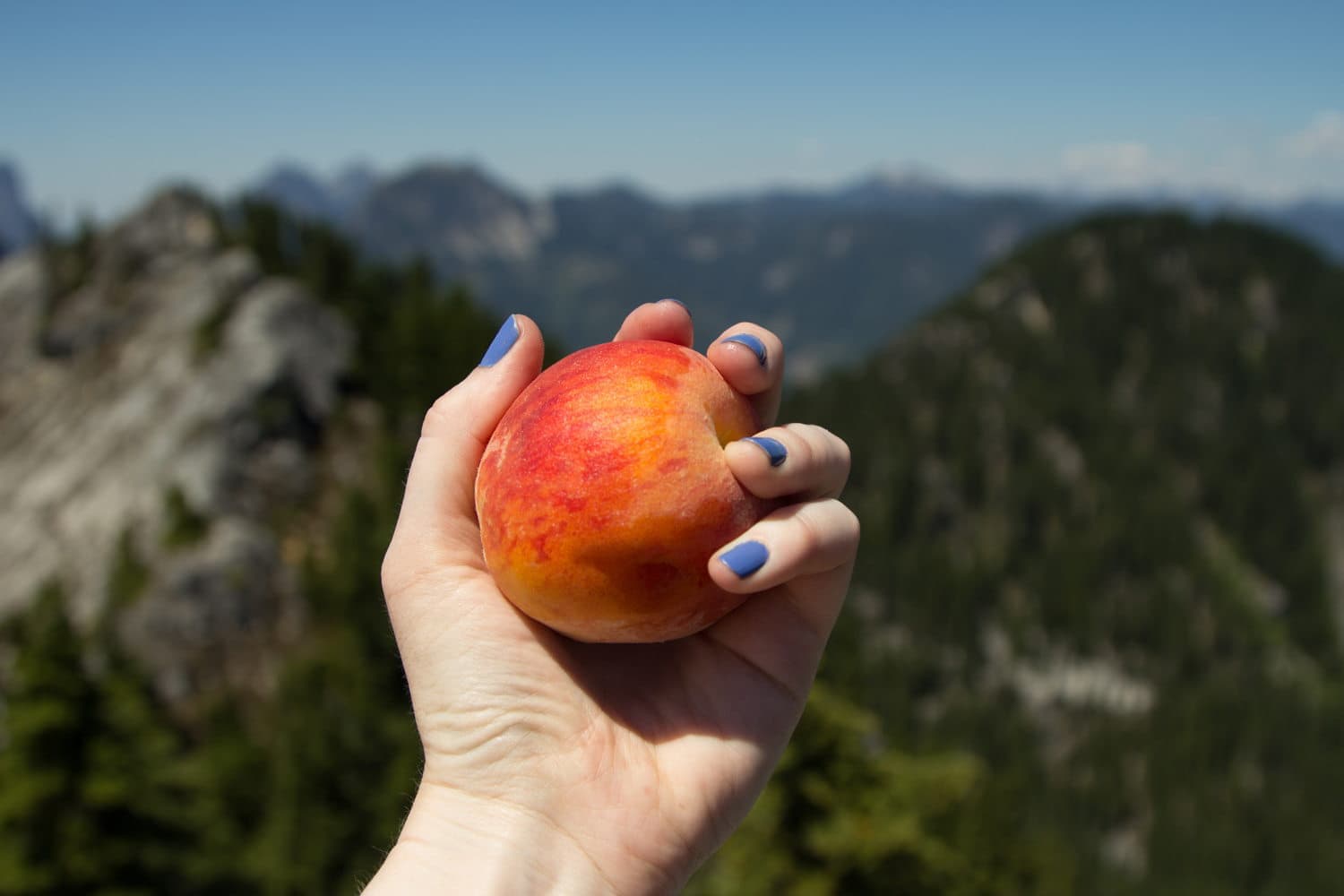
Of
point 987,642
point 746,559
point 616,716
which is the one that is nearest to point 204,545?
point 616,716

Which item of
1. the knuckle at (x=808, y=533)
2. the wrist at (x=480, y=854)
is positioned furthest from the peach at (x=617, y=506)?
the wrist at (x=480, y=854)

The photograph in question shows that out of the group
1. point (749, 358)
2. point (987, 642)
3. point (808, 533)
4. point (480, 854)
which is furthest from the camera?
point (987, 642)

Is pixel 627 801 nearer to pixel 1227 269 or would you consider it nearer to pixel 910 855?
pixel 910 855

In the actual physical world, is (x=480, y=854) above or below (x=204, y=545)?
above

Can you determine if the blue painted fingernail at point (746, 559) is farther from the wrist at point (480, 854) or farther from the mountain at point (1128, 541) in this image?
the mountain at point (1128, 541)

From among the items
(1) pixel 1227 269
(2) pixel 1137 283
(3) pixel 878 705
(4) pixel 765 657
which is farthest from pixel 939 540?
(4) pixel 765 657

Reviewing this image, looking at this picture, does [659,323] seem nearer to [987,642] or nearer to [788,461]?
[788,461]
